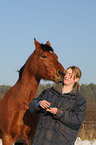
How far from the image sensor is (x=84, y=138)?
41.7 feet

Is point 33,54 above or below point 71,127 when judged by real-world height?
above

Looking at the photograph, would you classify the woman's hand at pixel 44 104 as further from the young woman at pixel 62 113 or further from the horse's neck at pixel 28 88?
the horse's neck at pixel 28 88

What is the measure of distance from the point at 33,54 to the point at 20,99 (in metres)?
0.95

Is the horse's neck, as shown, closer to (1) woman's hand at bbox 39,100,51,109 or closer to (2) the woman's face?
(2) the woman's face

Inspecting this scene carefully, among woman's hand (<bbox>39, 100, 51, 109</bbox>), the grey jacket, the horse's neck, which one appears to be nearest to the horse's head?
the horse's neck

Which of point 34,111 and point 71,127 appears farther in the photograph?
point 34,111

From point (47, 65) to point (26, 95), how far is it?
762mm

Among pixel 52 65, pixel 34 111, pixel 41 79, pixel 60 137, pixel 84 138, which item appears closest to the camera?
pixel 60 137

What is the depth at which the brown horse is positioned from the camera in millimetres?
4805

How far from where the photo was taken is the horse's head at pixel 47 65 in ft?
15.5

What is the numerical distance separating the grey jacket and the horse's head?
1.41 metres

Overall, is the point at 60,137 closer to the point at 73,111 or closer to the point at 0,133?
the point at 73,111

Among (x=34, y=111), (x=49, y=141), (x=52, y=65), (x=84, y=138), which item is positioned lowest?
(x=84, y=138)

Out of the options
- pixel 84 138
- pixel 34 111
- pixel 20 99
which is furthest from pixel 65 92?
pixel 84 138
